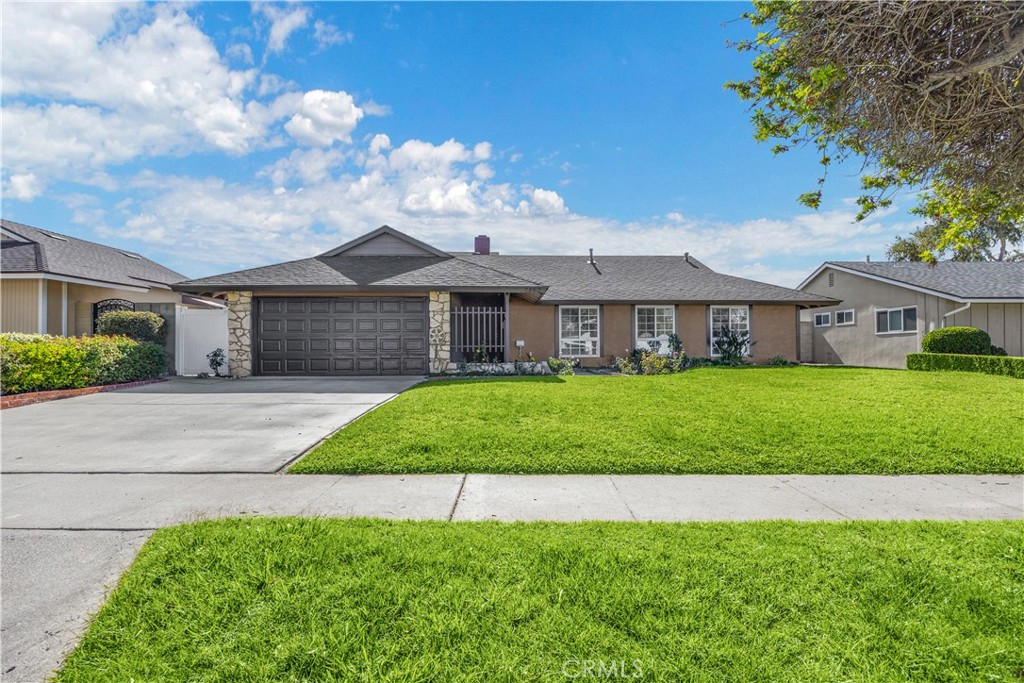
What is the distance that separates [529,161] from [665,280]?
702cm

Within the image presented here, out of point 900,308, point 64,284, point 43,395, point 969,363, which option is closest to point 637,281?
point 900,308

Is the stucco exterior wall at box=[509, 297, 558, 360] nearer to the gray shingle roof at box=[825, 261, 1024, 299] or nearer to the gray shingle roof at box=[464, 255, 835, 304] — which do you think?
the gray shingle roof at box=[464, 255, 835, 304]

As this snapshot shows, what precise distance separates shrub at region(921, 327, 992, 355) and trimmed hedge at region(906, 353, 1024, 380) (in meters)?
0.62

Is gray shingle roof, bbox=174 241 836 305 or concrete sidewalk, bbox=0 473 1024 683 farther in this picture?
gray shingle roof, bbox=174 241 836 305

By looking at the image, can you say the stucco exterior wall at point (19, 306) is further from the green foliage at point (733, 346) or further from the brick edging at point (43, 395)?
the green foliage at point (733, 346)

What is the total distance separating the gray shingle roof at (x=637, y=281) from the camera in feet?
53.1

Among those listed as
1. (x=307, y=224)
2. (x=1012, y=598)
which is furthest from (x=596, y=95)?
(x=1012, y=598)

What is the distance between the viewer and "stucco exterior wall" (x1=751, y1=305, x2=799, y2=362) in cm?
1666

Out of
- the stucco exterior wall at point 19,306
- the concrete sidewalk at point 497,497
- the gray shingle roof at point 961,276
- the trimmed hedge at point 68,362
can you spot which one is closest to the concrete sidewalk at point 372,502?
the concrete sidewalk at point 497,497

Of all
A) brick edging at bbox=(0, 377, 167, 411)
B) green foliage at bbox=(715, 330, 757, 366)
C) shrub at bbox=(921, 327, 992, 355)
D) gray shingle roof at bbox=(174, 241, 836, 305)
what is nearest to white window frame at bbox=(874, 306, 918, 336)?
shrub at bbox=(921, 327, 992, 355)

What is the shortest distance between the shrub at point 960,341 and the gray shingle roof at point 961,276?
60.6 inches

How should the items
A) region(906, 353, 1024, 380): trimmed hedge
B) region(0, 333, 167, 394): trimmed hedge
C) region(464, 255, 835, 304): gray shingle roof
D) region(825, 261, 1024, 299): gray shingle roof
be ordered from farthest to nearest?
region(464, 255, 835, 304): gray shingle roof, region(825, 261, 1024, 299): gray shingle roof, region(906, 353, 1024, 380): trimmed hedge, region(0, 333, 167, 394): trimmed hedge

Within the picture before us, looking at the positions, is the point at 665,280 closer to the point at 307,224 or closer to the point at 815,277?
the point at 815,277

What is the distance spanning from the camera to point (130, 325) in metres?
12.7
